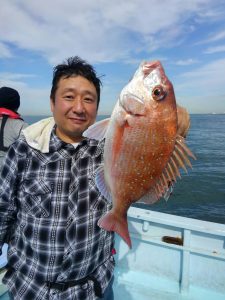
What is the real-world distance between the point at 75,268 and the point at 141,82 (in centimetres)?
151

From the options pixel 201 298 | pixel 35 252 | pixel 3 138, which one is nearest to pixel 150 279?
pixel 201 298

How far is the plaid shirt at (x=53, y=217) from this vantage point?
2246 mm

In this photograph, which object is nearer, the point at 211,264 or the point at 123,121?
the point at 123,121

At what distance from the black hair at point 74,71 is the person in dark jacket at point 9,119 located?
8.15 ft

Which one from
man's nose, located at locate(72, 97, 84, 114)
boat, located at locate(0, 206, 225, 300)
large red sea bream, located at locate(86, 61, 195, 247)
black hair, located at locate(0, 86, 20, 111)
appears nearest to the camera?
large red sea bream, located at locate(86, 61, 195, 247)

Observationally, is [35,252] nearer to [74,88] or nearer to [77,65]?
[74,88]

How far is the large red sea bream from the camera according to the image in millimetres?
1864

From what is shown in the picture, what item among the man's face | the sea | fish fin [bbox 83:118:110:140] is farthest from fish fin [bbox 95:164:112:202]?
the sea

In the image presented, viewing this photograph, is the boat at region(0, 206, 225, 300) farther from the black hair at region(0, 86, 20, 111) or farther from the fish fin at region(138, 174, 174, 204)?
the black hair at region(0, 86, 20, 111)

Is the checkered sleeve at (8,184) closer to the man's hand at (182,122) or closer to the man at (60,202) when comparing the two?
the man at (60,202)

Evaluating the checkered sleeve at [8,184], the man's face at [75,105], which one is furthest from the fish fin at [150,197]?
the checkered sleeve at [8,184]

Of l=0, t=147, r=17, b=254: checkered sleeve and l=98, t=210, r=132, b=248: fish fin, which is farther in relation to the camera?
l=0, t=147, r=17, b=254: checkered sleeve

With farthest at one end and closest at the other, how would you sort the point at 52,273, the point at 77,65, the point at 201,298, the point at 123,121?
the point at 201,298 → the point at 77,65 → the point at 52,273 → the point at 123,121

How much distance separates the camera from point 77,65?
7.88 feet
